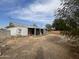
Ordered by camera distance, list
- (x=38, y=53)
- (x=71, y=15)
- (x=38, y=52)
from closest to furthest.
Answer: (x=71, y=15) < (x=38, y=53) < (x=38, y=52)

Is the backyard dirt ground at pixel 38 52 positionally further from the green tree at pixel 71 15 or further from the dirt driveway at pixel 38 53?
the green tree at pixel 71 15

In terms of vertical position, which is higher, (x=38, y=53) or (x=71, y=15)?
(x=71, y=15)

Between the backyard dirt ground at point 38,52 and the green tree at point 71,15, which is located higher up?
the green tree at point 71,15

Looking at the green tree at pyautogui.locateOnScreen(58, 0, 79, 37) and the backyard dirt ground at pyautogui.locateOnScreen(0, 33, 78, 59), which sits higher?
the green tree at pyautogui.locateOnScreen(58, 0, 79, 37)

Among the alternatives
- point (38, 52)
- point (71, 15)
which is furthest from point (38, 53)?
point (71, 15)

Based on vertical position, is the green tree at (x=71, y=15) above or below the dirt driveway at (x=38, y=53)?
above

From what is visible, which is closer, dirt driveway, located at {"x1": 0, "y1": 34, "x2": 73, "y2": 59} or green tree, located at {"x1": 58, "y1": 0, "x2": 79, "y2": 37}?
green tree, located at {"x1": 58, "y1": 0, "x2": 79, "y2": 37}

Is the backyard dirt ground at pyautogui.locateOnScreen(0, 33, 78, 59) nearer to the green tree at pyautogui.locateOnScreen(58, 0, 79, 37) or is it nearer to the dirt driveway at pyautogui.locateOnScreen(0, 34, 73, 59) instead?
the dirt driveway at pyautogui.locateOnScreen(0, 34, 73, 59)

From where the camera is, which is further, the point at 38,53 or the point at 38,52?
the point at 38,52

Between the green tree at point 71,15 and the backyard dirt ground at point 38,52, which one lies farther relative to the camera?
the backyard dirt ground at point 38,52

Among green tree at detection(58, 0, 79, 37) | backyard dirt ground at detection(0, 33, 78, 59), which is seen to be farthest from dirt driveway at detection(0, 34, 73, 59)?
green tree at detection(58, 0, 79, 37)

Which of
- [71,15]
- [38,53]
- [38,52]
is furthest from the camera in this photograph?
[38,52]

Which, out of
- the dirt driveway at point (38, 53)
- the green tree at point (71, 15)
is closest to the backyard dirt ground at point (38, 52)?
the dirt driveway at point (38, 53)

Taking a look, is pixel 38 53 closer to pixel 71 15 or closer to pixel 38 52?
pixel 38 52
